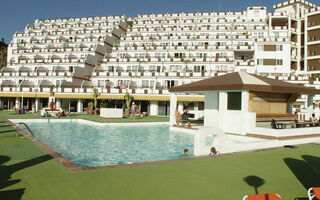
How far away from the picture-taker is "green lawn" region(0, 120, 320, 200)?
6.59 metres

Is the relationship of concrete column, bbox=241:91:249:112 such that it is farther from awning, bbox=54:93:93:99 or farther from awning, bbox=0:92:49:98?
awning, bbox=0:92:49:98

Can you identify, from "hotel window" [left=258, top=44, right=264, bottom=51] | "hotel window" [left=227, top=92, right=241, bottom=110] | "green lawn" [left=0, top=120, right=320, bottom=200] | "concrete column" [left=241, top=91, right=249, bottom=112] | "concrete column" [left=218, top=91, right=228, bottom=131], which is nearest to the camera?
"green lawn" [left=0, top=120, right=320, bottom=200]

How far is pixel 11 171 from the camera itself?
8.40 metres

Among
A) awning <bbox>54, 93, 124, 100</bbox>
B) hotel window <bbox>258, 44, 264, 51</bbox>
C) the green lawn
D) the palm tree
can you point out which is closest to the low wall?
the palm tree

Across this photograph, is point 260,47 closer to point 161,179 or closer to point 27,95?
point 27,95

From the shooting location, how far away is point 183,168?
9289 mm

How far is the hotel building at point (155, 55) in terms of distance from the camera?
156 ft

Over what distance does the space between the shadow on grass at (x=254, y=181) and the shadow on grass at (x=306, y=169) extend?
110 cm

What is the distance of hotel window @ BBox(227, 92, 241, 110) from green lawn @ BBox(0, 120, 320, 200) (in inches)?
383

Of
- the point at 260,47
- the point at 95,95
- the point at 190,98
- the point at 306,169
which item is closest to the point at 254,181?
the point at 306,169

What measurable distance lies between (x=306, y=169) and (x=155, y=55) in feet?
158

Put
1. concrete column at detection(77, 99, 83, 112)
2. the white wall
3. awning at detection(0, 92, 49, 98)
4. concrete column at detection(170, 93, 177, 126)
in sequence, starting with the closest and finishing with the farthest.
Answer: the white wall, concrete column at detection(170, 93, 177, 126), awning at detection(0, 92, 49, 98), concrete column at detection(77, 99, 83, 112)

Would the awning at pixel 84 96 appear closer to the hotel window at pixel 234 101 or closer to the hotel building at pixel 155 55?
the hotel building at pixel 155 55

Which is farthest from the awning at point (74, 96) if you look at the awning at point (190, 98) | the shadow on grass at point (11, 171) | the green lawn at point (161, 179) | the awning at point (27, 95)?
the shadow on grass at point (11, 171)
